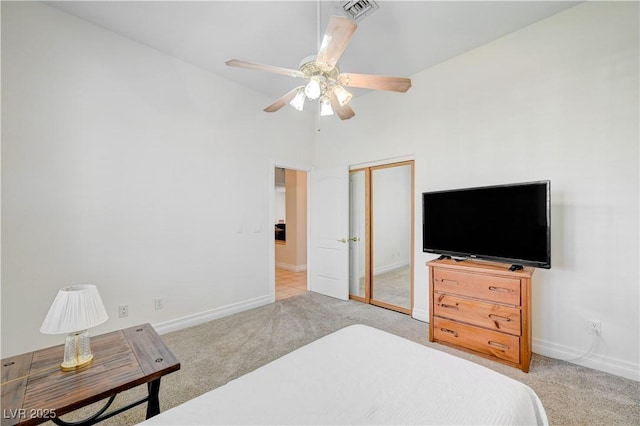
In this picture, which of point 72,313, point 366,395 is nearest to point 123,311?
point 72,313

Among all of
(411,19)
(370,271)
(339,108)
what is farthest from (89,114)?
(370,271)

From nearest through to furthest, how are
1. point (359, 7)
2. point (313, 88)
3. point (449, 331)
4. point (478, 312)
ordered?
point (313, 88) < point (359, 7) < point (478, 312) < point (449, 331)

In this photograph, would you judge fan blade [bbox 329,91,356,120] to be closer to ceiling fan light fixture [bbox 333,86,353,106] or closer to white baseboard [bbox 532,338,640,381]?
ceiling fan light fixture [bbox 333,86,353,106]

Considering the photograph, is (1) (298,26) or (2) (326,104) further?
(1) (298,26)

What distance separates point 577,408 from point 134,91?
442 centimetres

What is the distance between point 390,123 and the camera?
3637 mm

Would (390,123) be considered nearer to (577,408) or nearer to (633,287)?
(633,287)

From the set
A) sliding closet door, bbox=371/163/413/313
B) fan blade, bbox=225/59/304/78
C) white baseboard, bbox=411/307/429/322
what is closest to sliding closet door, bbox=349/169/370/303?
sliding closet door, bbox=371/163/413/313

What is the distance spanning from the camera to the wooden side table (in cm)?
103

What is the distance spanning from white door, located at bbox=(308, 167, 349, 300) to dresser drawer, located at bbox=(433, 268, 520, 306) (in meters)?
1.60

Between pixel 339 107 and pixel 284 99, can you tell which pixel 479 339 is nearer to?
pixel 339 107

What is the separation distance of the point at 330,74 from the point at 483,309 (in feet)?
7.56

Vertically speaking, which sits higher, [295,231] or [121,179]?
[121,179]

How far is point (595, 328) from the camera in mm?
2277
